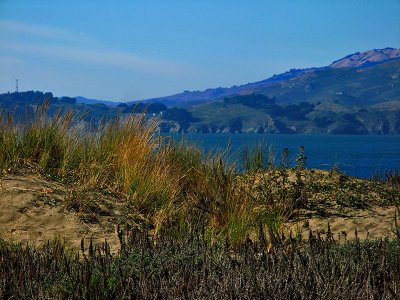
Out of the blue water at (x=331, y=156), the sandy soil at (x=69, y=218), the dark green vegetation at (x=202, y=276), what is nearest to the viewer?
the dark green vegetation at (x=202, y=276)

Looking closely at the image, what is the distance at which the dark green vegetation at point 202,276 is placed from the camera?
145 inches

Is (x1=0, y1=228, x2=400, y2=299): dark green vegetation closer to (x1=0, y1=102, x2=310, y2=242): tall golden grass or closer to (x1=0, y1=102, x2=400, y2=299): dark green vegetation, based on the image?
(x1=0, y1=102, x2=400, y2=299): dark green vegetation

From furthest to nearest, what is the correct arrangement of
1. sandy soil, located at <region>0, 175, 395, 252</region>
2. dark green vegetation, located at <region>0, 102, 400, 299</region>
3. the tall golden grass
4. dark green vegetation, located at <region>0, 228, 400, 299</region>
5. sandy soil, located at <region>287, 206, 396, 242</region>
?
the tall golden grass, sandy soil, located at <region>287, 206, 396, 242</region>, sandy soil, located at <region>0, 175, 395, 252</region>, dark green vegetation, located at <region>0, 102, 400, 299</region>, dark green vegetation, located at <region>0, 228, 400, 299</region>

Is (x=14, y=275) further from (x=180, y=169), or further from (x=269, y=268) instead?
(x=180, y=169)

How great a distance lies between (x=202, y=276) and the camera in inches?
168

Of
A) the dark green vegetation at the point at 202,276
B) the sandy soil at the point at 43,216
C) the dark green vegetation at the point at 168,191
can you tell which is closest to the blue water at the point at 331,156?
the dark green vegetation at the point at 168,191

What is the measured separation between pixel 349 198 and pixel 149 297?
7153 millimetres

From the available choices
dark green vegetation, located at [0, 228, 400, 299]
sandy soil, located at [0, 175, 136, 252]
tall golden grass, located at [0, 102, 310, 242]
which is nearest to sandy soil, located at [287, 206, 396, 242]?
tall golden grass, located at [0, 102, 310, 242]

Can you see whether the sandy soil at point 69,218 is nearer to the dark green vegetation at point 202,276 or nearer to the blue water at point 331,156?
the blue water at point 331,156

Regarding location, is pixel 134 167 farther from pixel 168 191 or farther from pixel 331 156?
pixel 331 156

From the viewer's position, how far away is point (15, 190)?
344 inches

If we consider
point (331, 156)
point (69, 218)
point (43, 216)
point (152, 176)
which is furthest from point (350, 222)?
point (331, 156)

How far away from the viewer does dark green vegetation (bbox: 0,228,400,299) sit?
3672mm

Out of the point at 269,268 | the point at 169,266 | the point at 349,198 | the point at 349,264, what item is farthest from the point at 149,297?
the point at 349,198
